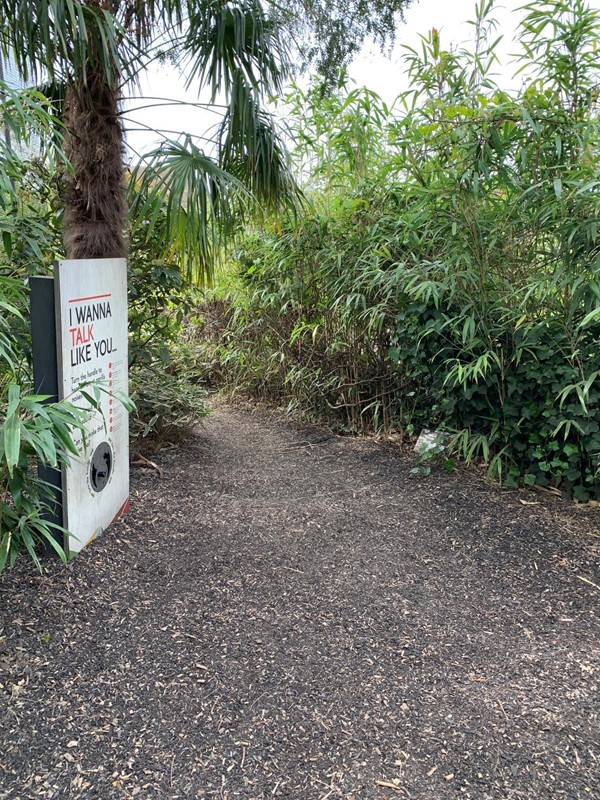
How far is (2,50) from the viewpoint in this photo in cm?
241

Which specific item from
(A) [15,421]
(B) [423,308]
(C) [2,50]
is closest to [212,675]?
(A) [15,421]

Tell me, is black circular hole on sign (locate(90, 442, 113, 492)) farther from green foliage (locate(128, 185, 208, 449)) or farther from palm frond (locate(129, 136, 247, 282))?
palm frond (locate(129, 136, 247, 282))

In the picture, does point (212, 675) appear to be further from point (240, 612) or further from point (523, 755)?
point (523, 755)

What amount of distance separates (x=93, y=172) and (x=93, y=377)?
3.36 ft

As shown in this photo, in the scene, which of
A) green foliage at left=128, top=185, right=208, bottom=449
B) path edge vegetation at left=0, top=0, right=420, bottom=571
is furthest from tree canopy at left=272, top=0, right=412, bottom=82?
green foliage at left=128, top=185, right=208, bottom=449

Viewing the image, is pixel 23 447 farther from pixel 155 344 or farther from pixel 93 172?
pixel 155 344

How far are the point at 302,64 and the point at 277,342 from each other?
194cm

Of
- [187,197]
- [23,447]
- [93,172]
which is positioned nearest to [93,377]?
[23,447]

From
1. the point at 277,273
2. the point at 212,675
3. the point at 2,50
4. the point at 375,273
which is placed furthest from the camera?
the point at 277,273

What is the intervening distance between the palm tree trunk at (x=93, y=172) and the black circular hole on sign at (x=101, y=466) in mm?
910

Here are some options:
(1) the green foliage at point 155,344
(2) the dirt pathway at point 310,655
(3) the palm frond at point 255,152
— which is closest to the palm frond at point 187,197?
(3) the palm frond at point 255,152

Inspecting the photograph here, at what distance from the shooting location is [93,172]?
254cm

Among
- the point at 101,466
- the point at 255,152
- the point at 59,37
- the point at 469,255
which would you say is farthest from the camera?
the point at 255,152

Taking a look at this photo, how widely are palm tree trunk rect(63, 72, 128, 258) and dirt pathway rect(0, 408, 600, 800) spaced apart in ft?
4.07
